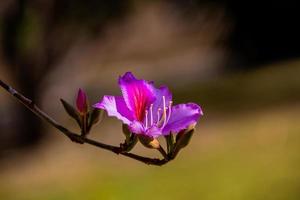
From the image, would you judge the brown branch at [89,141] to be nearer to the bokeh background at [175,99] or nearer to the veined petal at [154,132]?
the veined petal at [154,132]

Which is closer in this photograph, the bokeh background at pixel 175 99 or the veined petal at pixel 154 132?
the veined petal at pixel 154 132

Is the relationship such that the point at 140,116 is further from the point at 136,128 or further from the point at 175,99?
the point at 175,99

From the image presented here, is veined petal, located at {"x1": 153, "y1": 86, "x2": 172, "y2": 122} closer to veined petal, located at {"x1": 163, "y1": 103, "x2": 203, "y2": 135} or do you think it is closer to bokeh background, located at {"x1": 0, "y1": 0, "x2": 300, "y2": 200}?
veined petal, located at {"x1": 163, "y1": 103, "x2": 203, "y2": 135}

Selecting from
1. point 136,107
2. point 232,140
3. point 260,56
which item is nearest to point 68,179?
point 232,140

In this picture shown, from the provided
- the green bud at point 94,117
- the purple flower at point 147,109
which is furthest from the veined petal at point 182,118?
the green bud at point 94,117

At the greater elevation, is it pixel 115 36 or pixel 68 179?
pixel 115 36

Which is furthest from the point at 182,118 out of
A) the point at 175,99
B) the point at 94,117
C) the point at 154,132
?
the point at 175,99

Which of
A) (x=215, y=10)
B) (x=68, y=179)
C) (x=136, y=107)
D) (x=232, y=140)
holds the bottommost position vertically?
(x=68, y=179)

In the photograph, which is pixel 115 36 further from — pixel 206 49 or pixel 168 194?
pixel 206 49
